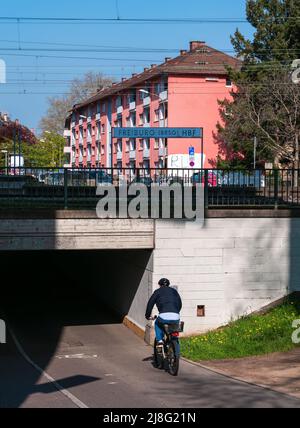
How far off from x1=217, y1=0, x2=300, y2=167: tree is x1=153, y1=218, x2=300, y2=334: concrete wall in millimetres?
29991

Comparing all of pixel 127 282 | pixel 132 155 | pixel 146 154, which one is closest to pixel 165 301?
pixel 127 282

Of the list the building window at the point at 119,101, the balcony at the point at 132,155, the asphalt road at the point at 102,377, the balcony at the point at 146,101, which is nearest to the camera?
the asphalt road at the point at 102,377

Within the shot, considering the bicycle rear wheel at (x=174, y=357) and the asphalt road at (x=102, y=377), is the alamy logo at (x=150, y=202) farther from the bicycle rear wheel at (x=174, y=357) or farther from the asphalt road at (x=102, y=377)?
the bicycle rear wheel at (x=174, y=357)

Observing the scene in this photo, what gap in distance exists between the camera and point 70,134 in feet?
280

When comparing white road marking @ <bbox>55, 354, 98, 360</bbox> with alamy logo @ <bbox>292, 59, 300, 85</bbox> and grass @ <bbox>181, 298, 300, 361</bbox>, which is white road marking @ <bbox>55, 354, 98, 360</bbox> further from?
alamy logo @ <bbox>292, 59, 300, 85</bbox>

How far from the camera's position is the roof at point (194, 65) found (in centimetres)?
5688

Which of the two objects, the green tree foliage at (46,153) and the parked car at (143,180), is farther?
the green tree foliage at (46,153)

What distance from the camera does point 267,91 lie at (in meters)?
Result: 46.2

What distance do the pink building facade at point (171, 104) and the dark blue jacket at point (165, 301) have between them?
38.3m

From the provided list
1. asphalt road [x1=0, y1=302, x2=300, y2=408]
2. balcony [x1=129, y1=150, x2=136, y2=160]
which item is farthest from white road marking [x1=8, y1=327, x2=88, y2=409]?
balcony [x1=129, y1=150, x2=136, y2=160]

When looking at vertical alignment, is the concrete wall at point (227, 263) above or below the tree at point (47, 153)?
below

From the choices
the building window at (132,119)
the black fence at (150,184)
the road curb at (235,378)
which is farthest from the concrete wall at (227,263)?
the building window at (132,119)
